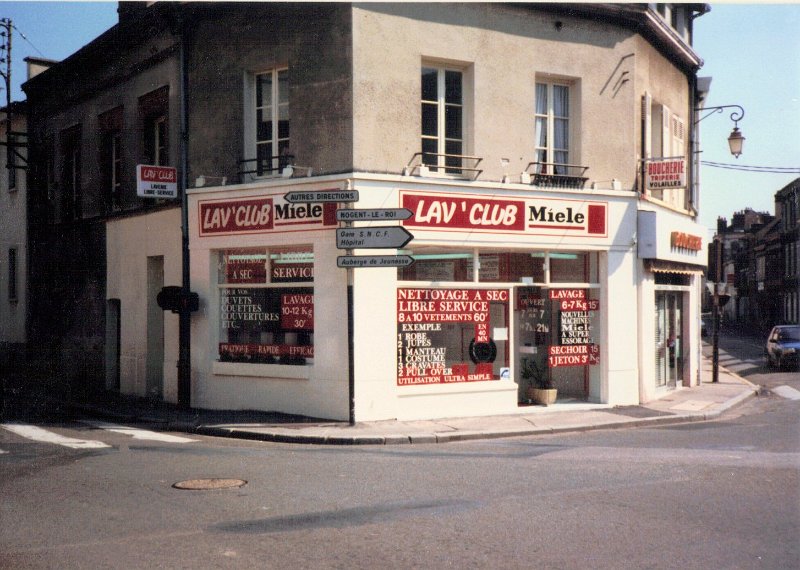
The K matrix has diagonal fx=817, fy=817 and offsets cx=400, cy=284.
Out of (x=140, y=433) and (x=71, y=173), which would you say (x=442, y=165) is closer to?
(x=140, y=433)

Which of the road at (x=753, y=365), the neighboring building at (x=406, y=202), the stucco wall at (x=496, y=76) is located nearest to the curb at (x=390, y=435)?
the neighboring building at (x=406, y=202)

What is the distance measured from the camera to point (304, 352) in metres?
14.5

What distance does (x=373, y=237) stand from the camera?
13.1 metres

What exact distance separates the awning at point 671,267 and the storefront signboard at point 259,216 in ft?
Answer: 23.0

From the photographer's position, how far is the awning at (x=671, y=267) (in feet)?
55.5

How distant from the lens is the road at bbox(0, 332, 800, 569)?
19.8 feet

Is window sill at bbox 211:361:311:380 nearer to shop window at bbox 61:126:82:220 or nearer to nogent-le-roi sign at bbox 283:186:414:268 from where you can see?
nogent-le-roi sign at bbox 283:186:414:268

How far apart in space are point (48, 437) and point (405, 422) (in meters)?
5.62

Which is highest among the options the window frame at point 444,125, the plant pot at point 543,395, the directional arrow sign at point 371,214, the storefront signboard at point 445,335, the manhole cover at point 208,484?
the window frame at point 444,125

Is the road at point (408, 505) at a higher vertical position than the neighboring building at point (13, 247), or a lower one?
lower

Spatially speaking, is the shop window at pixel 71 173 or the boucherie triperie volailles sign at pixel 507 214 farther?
the shop window at pixel 71 173

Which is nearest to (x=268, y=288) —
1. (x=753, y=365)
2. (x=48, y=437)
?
(x=48, y=437)

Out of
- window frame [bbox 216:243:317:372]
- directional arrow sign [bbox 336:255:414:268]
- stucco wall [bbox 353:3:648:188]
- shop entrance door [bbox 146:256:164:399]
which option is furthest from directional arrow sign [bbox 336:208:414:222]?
shop entrance door [bbox 146:256:164:399]

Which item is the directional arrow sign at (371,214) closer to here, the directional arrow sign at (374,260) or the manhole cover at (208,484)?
the directional arrow sign at (374,260)
